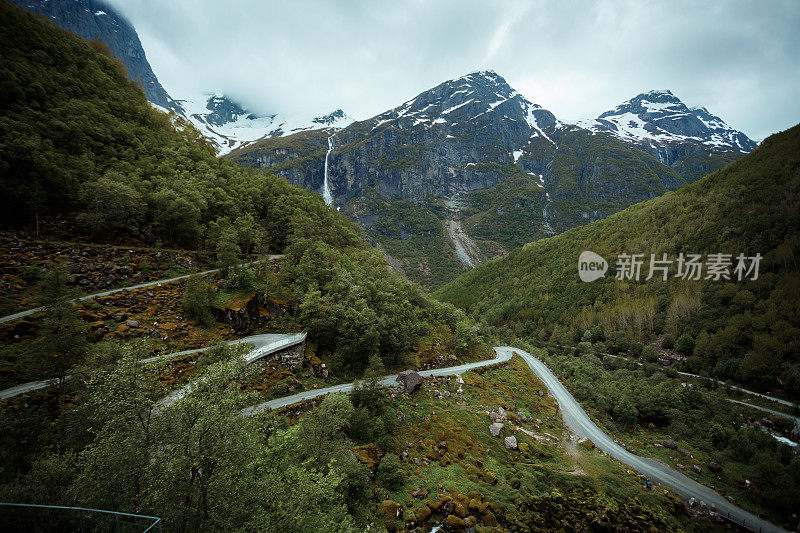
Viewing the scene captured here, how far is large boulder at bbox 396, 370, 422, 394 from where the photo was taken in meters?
29.0

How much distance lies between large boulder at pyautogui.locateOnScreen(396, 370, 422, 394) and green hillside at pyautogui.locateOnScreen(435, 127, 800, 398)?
62820 mm

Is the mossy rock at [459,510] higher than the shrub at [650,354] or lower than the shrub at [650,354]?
higher

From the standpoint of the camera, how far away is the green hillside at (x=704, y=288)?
2080 inches

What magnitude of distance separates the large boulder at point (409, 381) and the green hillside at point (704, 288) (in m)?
62.8

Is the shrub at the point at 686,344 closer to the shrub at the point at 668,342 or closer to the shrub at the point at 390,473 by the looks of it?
the shrub at the point at 668,342

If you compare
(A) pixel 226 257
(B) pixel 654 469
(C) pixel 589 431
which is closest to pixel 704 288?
(C) pixel 589 431

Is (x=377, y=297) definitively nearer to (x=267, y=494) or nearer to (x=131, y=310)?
(x=131, y=310)

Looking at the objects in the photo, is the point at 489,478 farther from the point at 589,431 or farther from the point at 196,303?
the point at 196,303

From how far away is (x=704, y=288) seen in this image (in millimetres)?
69938

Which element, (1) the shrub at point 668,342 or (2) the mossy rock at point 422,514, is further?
(1) the shrub at point 668,342

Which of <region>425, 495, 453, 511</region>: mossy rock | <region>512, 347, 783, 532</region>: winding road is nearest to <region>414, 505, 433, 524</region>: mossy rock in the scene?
<region>425, 495, 453, 511</region>: mossy rock

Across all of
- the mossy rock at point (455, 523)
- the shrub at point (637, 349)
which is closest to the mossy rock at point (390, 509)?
the mossy rock at point (455, 523)

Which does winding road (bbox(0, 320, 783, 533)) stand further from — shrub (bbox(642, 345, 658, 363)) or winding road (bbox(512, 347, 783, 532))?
shrub (bbox(642, 345, 658, 363))

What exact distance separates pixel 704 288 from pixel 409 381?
290ft
